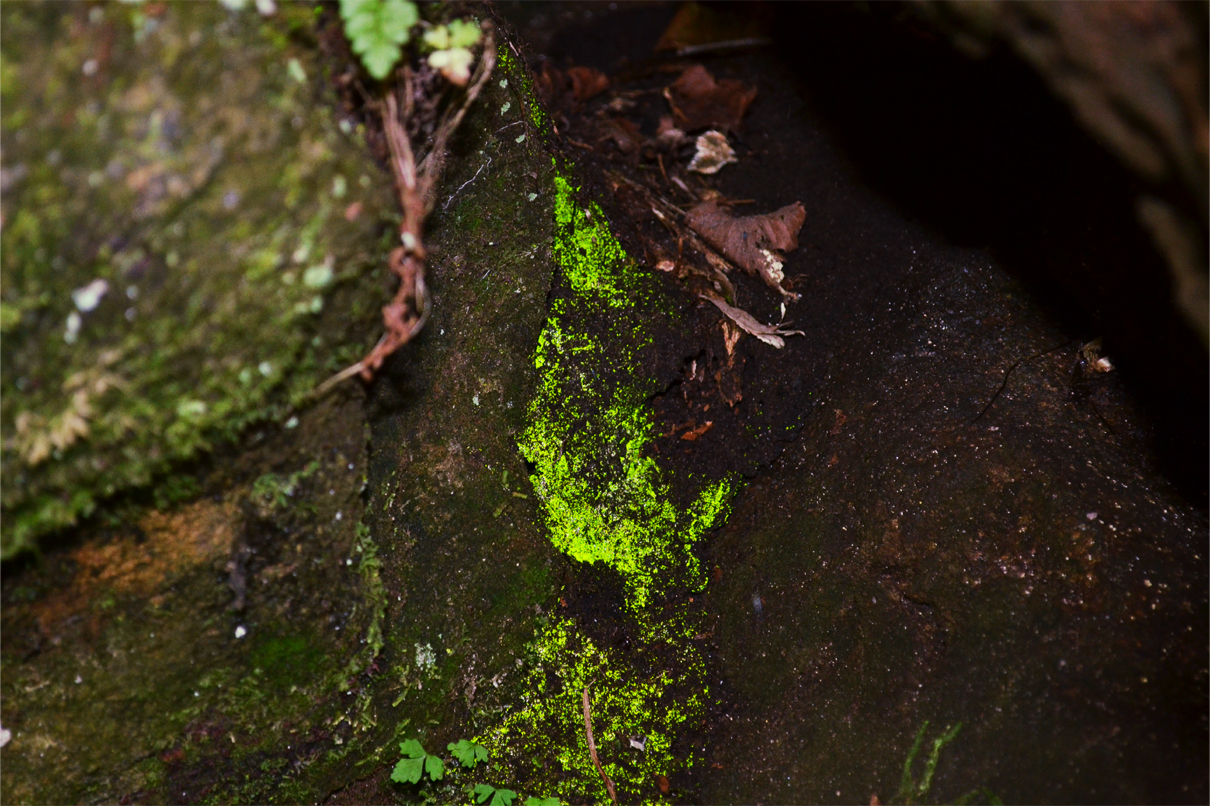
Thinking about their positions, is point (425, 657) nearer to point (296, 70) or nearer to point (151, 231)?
point (151, 231)

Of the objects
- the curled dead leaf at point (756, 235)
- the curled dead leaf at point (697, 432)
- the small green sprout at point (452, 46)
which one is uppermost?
the small green sprout at point (452, 46)

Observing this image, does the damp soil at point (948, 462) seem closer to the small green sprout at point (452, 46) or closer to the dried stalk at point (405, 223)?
the dried stalk at point (405, 223)

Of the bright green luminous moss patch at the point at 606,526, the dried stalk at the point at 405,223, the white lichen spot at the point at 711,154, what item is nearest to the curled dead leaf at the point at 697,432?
the bright green luminous moss patch at the point at 606,526

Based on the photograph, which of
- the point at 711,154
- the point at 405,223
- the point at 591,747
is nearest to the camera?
the point at 405,223

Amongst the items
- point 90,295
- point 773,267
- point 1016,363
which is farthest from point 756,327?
point 90,295

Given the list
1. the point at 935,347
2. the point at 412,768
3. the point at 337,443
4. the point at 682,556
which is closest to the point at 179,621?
the point at 337,443
